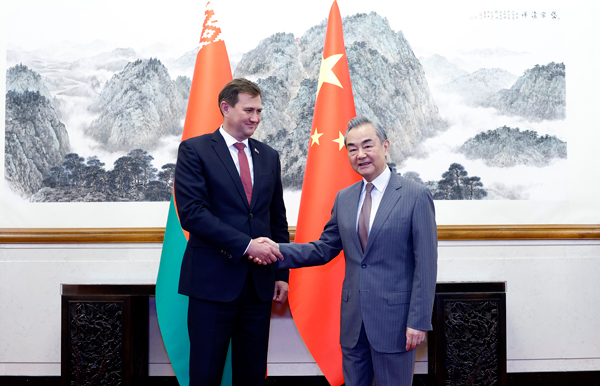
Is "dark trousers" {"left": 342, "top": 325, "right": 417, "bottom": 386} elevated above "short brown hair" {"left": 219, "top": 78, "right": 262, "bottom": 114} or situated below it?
below

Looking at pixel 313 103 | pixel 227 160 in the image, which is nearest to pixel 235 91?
pixel 227 160

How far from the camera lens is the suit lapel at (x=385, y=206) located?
5.41ft

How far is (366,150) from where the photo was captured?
1.71 meters

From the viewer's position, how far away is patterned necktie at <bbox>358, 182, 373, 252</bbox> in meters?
1.70

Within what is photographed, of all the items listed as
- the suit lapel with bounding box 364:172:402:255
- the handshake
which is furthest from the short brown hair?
the suit lapel with bounding box 364:172:402:255

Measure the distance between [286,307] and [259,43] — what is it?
195 cm

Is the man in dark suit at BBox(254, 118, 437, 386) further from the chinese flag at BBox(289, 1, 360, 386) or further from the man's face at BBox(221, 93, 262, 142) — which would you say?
the chinese flag at BBox(289, 1, 360, 386)

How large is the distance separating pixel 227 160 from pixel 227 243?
1.29ft

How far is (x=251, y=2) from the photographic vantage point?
3182 millimetres

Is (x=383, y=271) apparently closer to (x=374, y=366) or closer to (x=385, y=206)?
(x=385, y=206)

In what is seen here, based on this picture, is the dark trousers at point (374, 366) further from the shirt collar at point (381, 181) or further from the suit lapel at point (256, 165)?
the suit lapel at point (256, 165)

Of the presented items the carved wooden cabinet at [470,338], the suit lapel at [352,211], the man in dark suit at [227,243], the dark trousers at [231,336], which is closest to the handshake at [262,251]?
the man in dark suit at [227,243]

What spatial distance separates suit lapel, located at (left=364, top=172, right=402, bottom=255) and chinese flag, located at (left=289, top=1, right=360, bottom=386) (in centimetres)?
92

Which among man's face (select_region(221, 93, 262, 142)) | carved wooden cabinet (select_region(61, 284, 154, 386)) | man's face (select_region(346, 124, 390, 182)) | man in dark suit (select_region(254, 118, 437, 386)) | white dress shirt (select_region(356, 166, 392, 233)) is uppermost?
man's face (select_region(221, 93, 262, 142))
